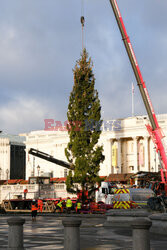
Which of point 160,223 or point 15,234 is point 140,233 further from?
point 160,223

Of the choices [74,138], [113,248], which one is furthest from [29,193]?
[113,248]

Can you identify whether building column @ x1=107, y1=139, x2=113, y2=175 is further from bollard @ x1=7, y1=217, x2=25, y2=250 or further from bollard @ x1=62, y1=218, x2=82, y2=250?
bollard @ x1=62, y1=218, x2=82, y2=250

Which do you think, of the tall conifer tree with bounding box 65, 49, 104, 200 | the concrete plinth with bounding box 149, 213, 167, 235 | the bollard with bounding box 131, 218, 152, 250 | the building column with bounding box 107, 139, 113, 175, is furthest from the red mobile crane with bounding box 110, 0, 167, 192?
the building column with bounding box 107, 139, 113, 175

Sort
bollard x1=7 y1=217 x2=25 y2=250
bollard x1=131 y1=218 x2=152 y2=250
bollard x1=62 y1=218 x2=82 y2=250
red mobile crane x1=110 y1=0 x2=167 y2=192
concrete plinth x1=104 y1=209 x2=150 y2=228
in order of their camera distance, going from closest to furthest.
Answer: bollard x1=131 y1=218 x2=152 y2=250, bollard x1=62 y1=218 x2=82 y2=250, bollard x1=7 y1=217 x2=25 y2=250, concrete plinth x1=104 y1=209 x2=150 y2=228, red mobile crane x1=110 y1=0 x2=167 y2=192

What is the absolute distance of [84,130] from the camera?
168 feet

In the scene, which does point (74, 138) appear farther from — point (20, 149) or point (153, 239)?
point (20, 149)

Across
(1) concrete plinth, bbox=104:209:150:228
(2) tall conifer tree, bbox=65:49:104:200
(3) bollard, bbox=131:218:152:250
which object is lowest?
(1) concrete plinth, bbox=104:209:150:228

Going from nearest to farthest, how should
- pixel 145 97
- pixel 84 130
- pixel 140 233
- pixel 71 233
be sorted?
1. pixel 140 233
2. pixel 71 233
3. pixel 145 97
4. pixel 84 130

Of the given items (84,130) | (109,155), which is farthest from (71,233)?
(109,155)

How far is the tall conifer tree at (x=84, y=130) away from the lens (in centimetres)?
5056

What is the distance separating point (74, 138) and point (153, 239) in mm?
34581

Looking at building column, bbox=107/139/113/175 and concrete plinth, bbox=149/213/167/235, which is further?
building column, bbox=107/139/113/175

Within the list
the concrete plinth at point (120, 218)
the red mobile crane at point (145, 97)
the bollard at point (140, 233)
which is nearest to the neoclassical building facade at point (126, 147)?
the red mobile crane at point (145, 97)

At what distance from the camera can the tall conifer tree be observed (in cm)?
5056
